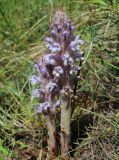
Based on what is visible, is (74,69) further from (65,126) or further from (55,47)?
(65,126)

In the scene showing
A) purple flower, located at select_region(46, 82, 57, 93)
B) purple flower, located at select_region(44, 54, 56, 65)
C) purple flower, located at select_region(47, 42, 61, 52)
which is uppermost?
purple flower, located at select_region(47, 42, 61, 52)

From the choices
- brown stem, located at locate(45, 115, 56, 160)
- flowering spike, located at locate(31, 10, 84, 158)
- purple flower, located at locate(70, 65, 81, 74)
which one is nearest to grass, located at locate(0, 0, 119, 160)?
brown stem, located at locate(45, 115, 56, 160)

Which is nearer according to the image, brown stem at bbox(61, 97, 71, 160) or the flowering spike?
the flowering spike

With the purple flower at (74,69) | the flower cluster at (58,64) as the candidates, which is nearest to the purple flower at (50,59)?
the flower cluster at (58,64)

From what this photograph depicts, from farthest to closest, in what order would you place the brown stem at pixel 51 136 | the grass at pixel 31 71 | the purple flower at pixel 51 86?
the grass at pixel 31 71 → the brown stem at pixel 51 136 → the purple flower at pixel 51 86

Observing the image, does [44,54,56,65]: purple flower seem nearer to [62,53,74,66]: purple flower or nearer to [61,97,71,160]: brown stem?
[62,53,74,66]: purple flower

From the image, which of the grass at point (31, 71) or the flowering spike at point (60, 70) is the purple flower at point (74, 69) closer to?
the flowering spike at point (60, 70)
